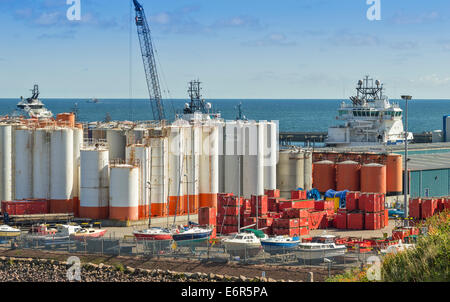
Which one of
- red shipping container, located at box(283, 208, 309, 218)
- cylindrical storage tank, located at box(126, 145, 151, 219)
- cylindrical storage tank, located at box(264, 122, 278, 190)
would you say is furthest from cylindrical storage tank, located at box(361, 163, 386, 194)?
cylindrical storage tank, located at box(126, 145, 151, 219)

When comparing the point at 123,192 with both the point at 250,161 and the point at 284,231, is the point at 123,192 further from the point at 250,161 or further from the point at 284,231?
the point at 250,161

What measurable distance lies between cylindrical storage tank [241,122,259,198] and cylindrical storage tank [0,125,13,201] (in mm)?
16160

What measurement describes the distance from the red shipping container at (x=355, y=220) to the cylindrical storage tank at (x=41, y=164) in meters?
19.7

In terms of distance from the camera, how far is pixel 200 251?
152ft

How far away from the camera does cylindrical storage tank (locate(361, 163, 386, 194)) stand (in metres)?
64.1

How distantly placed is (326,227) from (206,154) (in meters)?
10.8

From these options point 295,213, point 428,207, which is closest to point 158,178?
point 295,213

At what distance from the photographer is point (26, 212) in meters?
54.9

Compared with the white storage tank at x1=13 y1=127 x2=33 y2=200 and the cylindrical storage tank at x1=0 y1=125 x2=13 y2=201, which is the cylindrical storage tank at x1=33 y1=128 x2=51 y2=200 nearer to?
the white storage tank at x1=13 y1=127 x2=33 y2=200

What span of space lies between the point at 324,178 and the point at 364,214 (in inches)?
606
